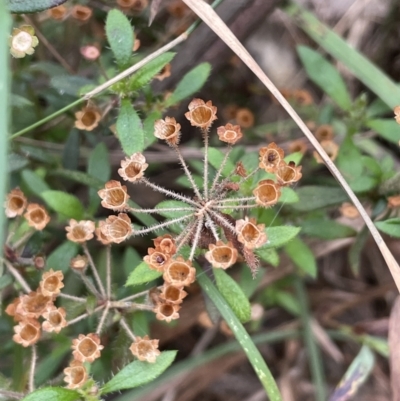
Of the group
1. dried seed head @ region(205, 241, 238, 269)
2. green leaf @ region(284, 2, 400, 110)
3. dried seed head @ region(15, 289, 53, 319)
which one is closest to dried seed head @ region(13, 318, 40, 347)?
dried seed head @ region(15, 289, 53, 319)

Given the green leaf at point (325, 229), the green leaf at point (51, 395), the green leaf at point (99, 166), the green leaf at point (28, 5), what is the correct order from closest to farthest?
1. the green leaf at point (51, 395)
2. the green leaf at point (28, 5)
3. the green leaf at point (99, 166)
4. the green leaf at point (325, 229)

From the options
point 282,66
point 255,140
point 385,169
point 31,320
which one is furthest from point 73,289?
point 282,66

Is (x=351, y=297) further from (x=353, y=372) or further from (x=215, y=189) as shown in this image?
(x=215, y=189)

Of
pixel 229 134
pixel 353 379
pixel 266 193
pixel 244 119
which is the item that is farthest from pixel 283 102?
pixel 353 379

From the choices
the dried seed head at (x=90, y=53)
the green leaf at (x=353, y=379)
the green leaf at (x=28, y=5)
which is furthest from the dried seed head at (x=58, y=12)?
the green leaf at (x=353, y=379)

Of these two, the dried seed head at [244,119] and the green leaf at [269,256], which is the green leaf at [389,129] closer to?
the dried seed head at [244,119]

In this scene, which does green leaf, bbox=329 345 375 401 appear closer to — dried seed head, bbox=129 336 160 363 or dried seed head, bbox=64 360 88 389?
dried seed head, bbox=129 336 160 363
